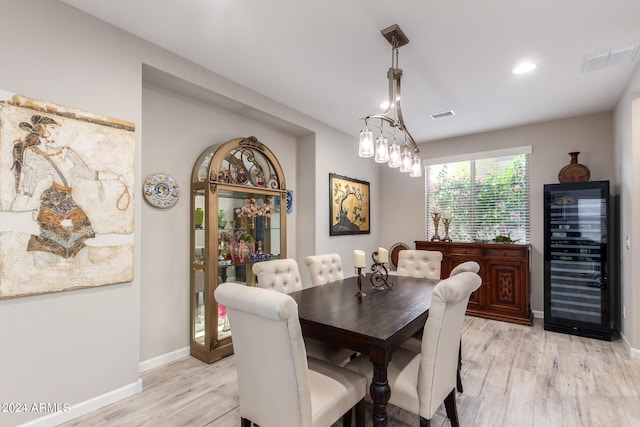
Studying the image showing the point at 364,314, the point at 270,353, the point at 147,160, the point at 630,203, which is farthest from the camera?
the point at 630,203

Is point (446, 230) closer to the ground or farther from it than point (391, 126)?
closer to the ground

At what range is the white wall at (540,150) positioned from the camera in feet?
12.9

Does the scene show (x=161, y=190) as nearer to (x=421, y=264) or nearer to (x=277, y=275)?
(x=277, y=275)

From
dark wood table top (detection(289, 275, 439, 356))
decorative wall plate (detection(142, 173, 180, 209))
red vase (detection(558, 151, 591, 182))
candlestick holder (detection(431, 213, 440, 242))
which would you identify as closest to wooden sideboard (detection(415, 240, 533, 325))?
candlestick holder (detection(431, 213, 440, 242))

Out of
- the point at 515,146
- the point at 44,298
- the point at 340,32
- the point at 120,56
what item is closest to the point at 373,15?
the point at 340,32

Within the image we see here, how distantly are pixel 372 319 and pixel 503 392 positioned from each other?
1.48 m

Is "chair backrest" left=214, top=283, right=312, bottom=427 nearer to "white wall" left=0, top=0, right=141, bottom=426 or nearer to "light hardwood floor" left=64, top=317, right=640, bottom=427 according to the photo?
"light hardwood floor" left=64, top=317, right=640, bottom=427

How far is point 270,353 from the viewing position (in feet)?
4.64

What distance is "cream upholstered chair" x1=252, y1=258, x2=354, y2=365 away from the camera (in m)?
2.19

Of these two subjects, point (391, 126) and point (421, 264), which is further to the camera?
point (421, 264)

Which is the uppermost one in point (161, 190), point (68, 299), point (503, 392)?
point (161, 190)

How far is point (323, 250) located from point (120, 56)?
3003 millimetres

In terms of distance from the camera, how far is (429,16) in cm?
211

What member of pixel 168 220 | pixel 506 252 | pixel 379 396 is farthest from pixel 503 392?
pixel 168 220
